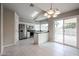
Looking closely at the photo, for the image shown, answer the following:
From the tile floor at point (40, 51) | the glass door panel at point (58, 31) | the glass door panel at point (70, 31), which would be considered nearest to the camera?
the tile floor at point (40, 51)

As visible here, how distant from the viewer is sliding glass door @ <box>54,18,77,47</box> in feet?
17.7

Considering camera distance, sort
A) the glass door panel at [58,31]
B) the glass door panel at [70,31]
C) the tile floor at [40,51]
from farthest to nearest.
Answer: the glass door panel at [58,31] < the glass door panel at [70,31] < the tile floor at [40,51]

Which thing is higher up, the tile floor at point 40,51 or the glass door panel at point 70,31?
the glass door panel at point 70,31

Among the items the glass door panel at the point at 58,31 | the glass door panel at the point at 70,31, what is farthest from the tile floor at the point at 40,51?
the glass door panel at the point at 58,31

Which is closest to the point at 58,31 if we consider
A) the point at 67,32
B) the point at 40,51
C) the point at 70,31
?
the point at 67,32

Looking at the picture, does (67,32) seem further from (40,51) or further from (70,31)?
(40,51)

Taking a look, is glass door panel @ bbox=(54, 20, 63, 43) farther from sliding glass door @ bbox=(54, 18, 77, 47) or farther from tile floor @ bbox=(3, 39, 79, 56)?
tile floor @ bbox=(3, 39, 79, 56)

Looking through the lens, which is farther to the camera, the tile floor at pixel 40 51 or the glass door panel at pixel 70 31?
the glass door panel at pixel 70 31

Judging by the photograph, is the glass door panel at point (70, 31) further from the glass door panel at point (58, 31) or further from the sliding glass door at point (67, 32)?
the glass door panel at point (58, 31)

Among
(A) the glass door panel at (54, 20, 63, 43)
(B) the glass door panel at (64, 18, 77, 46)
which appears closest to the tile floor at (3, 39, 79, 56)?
(B) the glass door panel at (64, 18, 77, 46)

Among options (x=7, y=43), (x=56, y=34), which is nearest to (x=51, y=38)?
(x=56, y=34)

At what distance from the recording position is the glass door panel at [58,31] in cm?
654

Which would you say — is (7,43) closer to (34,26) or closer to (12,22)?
(12,22)

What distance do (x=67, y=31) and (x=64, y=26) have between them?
1.53 feet
